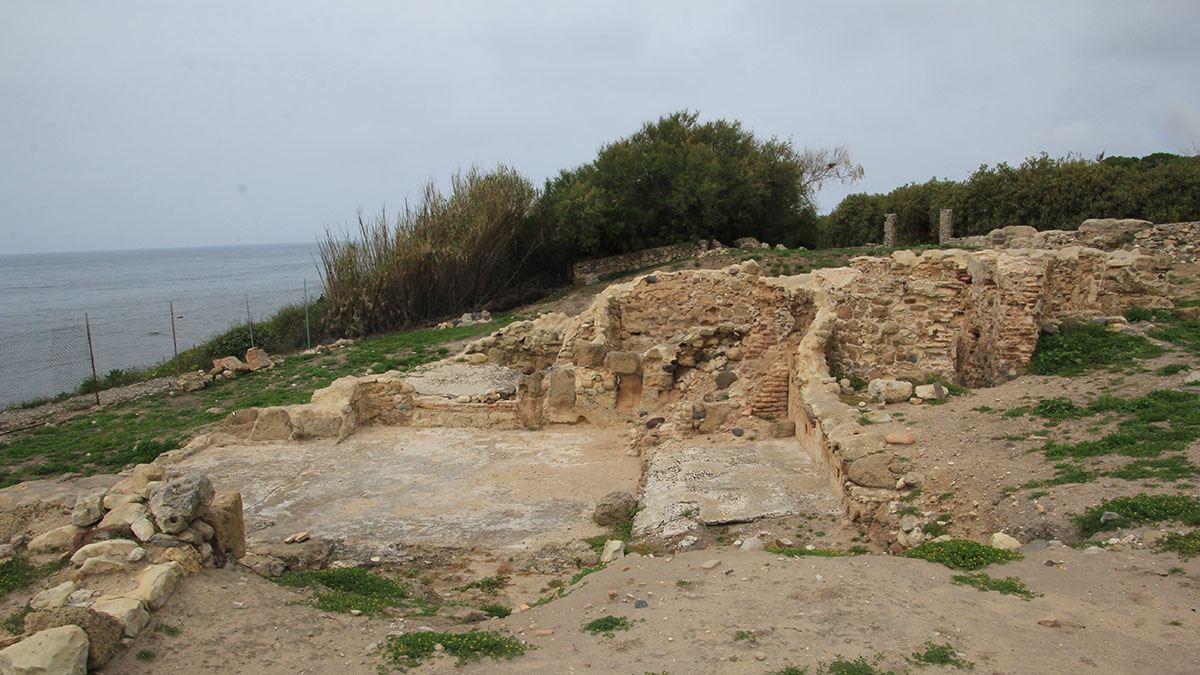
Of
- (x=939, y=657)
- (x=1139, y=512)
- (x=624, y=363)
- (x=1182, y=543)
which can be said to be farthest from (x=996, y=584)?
(x=624, y=363)

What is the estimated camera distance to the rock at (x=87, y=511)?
5.93 m

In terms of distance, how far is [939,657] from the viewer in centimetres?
423

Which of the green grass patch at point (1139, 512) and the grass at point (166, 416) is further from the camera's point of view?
the grass at point (166, 416)

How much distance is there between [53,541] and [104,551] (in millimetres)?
698

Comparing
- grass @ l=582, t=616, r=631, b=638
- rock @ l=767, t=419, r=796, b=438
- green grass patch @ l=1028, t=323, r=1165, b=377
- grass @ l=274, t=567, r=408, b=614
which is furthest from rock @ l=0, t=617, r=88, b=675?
green grass patch @ l=1028, t=323, r=1165, b=377

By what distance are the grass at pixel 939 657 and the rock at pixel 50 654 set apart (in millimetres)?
4671

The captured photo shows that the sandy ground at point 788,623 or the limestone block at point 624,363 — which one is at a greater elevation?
the limestone block at point 624,363

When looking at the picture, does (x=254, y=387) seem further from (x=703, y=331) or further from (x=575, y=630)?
(x=575, y=630)

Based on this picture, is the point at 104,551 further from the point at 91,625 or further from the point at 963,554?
the point at 963,554

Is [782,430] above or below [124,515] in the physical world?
below

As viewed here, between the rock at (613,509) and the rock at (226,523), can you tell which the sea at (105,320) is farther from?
the rock at (613,509)

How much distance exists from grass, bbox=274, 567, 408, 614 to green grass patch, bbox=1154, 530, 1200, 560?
5.47 meters

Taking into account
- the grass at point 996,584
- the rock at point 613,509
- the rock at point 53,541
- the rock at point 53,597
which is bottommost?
the rock at point 613,509

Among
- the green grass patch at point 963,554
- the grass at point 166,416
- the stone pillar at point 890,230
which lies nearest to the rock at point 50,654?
Answer: the green grass patch at point 963,554
